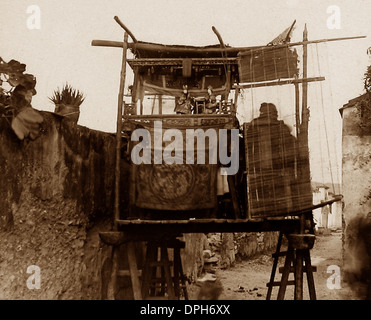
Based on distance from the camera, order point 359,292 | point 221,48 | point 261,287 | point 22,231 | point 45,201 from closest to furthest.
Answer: point 22,231, point 45,201, point 221,48, point 359,292, point 261,287

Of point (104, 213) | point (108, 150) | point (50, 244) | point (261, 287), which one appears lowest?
point (261, 287)

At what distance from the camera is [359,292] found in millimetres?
11047

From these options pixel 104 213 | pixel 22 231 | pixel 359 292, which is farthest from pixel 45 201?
pixel 359 292

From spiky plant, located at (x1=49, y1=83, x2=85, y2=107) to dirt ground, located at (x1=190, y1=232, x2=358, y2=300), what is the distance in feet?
23.4

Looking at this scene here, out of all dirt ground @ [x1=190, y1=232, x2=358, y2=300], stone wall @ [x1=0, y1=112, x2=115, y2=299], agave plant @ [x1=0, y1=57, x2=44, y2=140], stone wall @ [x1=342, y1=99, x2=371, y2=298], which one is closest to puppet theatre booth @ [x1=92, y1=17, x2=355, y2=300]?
stone wall @ [x1=0, y1=112, x2=115, y2=299]

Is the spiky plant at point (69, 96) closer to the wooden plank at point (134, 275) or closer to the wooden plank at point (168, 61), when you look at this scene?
the wooden plank at point (168, 61)

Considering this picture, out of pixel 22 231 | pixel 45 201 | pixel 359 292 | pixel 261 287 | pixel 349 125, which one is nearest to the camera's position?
pixel 22 231

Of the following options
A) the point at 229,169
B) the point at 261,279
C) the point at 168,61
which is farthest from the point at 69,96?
the point at 261,279

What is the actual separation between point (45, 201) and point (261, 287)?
9838mm

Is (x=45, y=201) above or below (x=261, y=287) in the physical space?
above

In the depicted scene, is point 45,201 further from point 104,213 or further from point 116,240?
point 104,213

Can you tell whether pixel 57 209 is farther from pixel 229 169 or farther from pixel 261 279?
pixel 261 279

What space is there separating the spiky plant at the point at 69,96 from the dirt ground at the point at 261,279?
7129mm

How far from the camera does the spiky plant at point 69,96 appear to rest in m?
8.05
